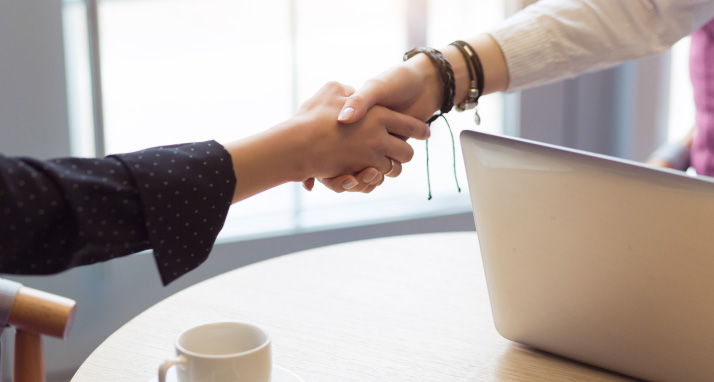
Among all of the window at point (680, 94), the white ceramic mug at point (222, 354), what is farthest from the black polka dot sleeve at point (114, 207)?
the window at point (680, 94)

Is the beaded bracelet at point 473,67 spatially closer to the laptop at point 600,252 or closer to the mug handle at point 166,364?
the laptop at point 600,252

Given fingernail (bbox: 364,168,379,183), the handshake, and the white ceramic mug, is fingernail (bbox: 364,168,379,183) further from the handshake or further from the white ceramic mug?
the white ceramic mug

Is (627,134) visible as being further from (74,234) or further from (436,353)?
(74,234)

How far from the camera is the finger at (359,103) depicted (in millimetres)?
1060

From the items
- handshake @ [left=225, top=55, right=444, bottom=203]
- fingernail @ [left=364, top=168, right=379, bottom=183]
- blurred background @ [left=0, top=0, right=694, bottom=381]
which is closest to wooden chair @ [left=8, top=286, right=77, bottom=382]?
handshake @ [left=225, top=55, right=444, bottom=203]

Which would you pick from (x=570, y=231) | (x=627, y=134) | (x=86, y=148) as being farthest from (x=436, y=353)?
(x=627, y=134)

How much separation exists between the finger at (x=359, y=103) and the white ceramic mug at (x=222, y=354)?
0.44 meters

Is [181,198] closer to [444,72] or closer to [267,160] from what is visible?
[267,160]

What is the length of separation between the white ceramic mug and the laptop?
0.80ft

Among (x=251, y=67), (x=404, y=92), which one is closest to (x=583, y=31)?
(x=404, y=92)

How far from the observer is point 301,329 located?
2.88ft

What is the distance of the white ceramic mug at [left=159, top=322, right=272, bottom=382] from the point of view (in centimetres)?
63

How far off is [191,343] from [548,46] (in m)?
0.74

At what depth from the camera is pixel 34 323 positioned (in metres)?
0.74
